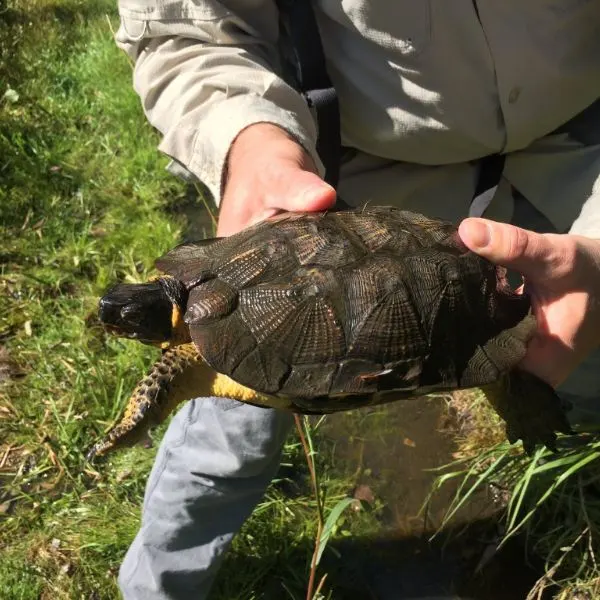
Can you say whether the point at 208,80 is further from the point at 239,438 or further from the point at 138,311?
the point at 239,438

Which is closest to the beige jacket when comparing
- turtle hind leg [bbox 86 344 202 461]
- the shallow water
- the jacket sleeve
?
the jacket sleeve

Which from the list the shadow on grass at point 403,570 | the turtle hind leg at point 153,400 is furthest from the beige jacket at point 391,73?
the shadow on grass at point 403,570

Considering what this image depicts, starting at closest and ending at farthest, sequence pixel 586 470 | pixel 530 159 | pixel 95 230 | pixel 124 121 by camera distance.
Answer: pixel 530 159
pixel 586 470
pixel 95 230
pixel 124 121

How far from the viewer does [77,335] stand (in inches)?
116

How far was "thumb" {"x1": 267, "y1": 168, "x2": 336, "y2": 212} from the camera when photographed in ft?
4.93

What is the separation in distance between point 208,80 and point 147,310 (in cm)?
70

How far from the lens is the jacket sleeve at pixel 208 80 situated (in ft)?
5.74

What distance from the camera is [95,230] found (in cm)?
356

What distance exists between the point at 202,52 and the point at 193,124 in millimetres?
227

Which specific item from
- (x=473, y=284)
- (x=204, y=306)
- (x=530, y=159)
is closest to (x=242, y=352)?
(x=204, y=306)

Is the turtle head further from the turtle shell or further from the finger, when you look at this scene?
the finger

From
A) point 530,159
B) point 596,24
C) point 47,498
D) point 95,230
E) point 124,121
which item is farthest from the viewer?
point 124,121

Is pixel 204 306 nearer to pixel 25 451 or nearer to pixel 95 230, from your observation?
pixel 25 451

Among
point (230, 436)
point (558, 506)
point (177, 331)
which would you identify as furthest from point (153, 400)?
point (558, 506)
